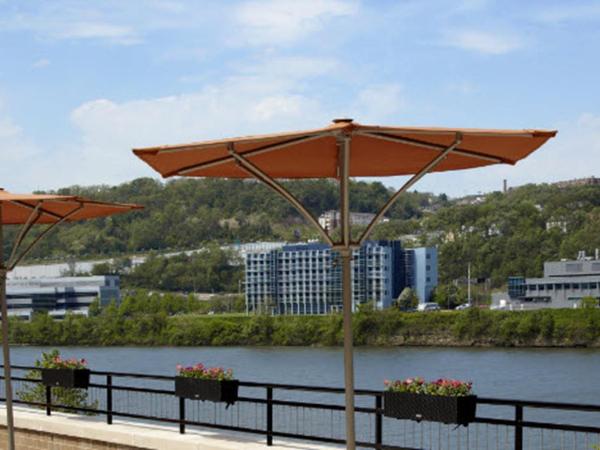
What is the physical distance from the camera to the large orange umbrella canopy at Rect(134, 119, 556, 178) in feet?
14.9

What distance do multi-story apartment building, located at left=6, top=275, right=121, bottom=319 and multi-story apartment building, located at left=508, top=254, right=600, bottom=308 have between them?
129 ft

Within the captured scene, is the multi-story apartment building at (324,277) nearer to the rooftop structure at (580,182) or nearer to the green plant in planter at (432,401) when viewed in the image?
the rooftop structure at (580,182)

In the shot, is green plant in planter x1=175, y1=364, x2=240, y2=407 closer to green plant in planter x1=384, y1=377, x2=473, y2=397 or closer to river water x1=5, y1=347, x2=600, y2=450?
green plant in planter x1=384, y1=377, x2=473, y2=397

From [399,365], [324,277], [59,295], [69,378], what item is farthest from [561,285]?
[69,378]

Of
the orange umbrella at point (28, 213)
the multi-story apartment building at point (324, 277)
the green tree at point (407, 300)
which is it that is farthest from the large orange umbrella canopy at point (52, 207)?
the multi-story apartment building at point (324, 277)

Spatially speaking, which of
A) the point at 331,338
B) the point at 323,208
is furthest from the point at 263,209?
the point at 331,338

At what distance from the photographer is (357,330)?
7475 cm

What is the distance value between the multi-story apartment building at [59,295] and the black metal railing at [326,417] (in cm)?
6001

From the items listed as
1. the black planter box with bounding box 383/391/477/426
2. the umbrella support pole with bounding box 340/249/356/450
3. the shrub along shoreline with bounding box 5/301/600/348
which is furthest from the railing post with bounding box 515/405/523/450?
the shrub along shoreline with bounding box 5/301/600/348

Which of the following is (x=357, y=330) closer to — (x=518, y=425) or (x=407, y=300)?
(x=407, y=300)

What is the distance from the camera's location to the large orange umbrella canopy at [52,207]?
7324mm

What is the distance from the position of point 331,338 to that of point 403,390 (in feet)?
219

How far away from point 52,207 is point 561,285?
91.1m

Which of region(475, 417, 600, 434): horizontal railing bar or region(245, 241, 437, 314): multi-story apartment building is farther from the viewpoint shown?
region(245, 241, 437, 314): multi-story apartment building
